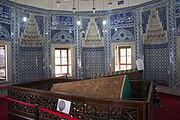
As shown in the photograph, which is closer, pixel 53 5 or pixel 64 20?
pixel 53 5

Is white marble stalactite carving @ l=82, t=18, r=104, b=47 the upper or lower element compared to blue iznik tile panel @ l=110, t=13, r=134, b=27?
lower

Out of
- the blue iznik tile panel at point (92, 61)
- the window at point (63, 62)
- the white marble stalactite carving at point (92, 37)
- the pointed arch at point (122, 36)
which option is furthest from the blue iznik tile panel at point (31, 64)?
the pointed arch at point (122, 36)

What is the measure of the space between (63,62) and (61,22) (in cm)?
223

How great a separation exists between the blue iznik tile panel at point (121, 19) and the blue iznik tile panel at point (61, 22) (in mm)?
2259

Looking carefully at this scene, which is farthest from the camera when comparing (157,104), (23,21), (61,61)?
(61,61)

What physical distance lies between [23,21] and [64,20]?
2.19 metres

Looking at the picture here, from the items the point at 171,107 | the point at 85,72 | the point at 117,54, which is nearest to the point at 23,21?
the point at 85,72

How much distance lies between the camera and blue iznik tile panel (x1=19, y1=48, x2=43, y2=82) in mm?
8547

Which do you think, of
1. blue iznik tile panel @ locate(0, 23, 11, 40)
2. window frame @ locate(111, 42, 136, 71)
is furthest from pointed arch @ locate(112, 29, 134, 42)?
blue iznik tile panel @ locate(0, 23, 11, 40)

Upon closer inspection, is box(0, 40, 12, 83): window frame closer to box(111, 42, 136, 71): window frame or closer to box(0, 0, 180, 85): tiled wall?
box(0, 0, 180, 85): tiled wall

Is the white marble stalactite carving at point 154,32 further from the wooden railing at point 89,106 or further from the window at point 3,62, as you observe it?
the window at point 3,62

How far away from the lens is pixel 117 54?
9602mm

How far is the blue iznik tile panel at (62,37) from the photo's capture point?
31.0ft

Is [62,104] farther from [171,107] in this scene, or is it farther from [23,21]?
[23,21]
